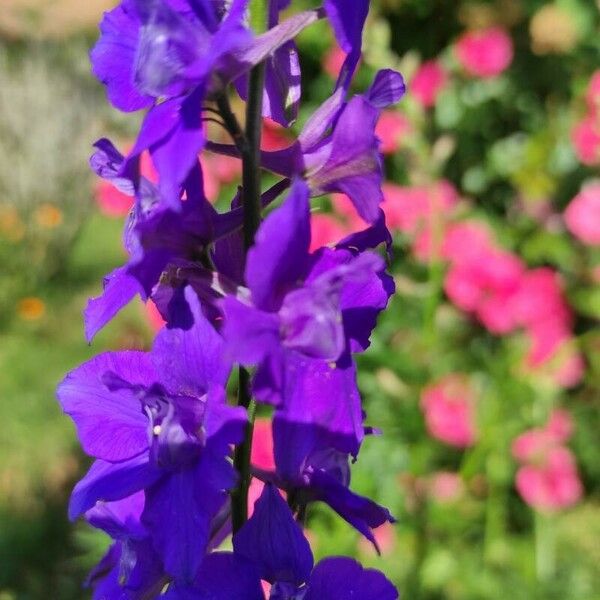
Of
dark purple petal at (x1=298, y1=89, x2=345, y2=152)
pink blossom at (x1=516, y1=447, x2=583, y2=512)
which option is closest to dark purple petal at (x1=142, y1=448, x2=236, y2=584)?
dark purple petal at (x1=298, y1=89, x2=345, y2=152)

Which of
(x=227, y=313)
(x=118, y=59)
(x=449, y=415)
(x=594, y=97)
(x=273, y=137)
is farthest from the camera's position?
(x=273, y=137)

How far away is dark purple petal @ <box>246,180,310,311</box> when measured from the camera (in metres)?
0.50

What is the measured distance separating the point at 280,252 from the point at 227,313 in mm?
46

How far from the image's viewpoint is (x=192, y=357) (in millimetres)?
569

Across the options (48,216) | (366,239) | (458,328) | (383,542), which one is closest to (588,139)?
(458,328)

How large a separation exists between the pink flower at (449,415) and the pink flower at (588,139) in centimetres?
85

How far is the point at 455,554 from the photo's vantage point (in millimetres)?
1778

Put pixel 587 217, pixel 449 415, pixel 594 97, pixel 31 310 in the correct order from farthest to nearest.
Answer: pixel 31 310
pixel 594 97
pixel 587 217
pixel 449 415

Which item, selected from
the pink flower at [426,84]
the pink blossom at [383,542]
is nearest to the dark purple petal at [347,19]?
the pink blossom at [383,542]

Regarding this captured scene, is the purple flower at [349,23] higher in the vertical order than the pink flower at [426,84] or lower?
higher

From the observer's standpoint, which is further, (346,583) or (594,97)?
(594,97)

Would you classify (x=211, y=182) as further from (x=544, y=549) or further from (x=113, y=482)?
(x=113, y=482)

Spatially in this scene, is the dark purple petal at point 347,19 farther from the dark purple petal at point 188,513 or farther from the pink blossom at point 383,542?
the pink blossom at point 383,542

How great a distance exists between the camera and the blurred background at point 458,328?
1.72 metres
